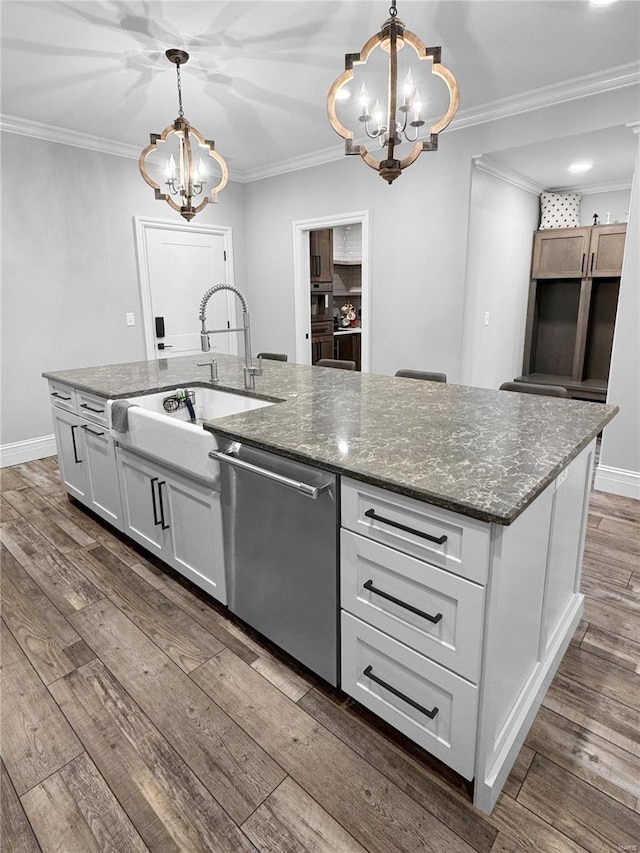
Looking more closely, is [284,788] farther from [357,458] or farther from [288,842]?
[357,458]

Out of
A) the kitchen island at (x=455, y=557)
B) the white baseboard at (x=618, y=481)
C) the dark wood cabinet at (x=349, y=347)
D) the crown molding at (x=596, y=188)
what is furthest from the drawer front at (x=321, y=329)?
the kitchen island at (x=455, y=557)

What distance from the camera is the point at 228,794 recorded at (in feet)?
4.49

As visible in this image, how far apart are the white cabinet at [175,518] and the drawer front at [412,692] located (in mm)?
706

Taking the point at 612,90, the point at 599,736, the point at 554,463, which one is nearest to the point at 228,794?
the point at 599,736

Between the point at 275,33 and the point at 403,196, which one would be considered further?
the point at 403,196

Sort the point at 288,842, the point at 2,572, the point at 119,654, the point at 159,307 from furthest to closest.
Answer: the point at 159,307 → the point at 2,572 → the point at 119,654 → the point at 288,842

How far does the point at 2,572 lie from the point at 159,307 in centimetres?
303

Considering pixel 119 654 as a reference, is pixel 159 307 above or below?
above

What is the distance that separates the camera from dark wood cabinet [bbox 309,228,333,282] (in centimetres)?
622

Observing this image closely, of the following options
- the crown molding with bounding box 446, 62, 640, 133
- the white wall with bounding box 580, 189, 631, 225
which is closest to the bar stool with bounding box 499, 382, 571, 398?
the crown molding with bounding box 446, 62, 640, 133

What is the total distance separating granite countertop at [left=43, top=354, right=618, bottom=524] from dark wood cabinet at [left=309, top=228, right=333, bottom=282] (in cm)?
396

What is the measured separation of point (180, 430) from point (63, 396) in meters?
A: 1.44

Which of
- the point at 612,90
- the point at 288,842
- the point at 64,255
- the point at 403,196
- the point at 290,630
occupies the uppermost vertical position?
the point at 612,90

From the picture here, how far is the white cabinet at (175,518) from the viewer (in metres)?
1.99
